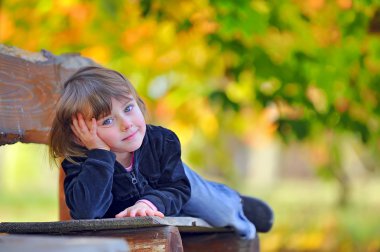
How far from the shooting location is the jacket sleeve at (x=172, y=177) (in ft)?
11.5

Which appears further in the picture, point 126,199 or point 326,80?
point 326,80

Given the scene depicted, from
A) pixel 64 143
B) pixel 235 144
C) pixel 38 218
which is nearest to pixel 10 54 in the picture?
pixel 64 143

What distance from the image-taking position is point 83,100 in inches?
133

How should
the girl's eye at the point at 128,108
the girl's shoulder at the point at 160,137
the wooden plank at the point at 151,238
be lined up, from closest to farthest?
the wooden plank at the point at 151,238 → the girl's eye at the point at 128,108 → the girl's shoulder at the point at 160,137

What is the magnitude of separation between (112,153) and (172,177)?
292 millimetres

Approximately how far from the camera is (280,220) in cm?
1230

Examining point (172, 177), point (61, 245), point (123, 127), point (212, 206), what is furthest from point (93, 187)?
point (61, 245)

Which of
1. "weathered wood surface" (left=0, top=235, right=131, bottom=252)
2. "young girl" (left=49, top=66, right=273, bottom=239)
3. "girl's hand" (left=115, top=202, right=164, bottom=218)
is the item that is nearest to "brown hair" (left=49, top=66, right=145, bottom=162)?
"young girl" (left=49, top=66, right=273, bottom=239)

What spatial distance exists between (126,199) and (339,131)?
369 centimetres

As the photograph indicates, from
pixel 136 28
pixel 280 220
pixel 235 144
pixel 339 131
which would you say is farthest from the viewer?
pixel 235 144

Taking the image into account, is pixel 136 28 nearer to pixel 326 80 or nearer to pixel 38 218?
pixel 326 80

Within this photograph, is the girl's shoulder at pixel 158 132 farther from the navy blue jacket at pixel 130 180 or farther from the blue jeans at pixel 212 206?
the blue jeans at pixel 212 206

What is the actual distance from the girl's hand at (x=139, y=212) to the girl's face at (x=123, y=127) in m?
0.25

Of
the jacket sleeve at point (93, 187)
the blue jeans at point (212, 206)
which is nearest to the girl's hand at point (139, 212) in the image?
the jacket sleeve at point (93, 187)
